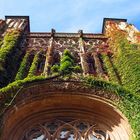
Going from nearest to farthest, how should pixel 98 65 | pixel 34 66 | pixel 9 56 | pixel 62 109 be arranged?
pixel 62 109
pixel 9 56
pixel 34 66
pixel 98 65

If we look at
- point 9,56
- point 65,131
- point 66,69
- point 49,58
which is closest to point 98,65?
point 49,58

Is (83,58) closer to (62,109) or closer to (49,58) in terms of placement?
(49,58)

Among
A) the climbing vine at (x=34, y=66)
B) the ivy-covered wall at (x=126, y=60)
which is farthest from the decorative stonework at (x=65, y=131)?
the climbing vine at (x=34, y=66)

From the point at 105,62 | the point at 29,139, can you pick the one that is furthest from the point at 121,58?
the point at 29,139

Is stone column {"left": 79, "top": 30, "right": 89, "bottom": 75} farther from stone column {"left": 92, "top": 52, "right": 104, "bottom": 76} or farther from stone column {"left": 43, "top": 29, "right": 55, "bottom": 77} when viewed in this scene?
stone column {"left": 43, "top": 29, "right": 55, "bottom": 77}

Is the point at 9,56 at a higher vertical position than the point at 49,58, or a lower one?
lower

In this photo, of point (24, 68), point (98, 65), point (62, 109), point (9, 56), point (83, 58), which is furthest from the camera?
point (83, 58)

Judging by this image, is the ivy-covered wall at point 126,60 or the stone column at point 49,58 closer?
the ivy-covered wall at point 126,60

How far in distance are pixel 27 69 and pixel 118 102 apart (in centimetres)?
600

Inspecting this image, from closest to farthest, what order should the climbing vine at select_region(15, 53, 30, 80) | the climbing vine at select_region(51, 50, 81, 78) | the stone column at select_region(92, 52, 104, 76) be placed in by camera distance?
the climbing vine at select_region(51, 50, 81, 78), the climbing vine at select_region(15, 53, 30, 80), the stone column at select_region(92, 52, 104, 76)

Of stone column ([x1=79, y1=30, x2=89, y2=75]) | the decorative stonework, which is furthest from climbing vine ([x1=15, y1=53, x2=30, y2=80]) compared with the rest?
the decorative stonework

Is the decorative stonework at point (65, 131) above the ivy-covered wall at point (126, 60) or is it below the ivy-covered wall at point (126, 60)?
below

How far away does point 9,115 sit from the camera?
1349 cm

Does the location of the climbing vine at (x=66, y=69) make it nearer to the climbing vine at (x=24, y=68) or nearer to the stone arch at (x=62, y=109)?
the stone arch at (x=62, y=109)
